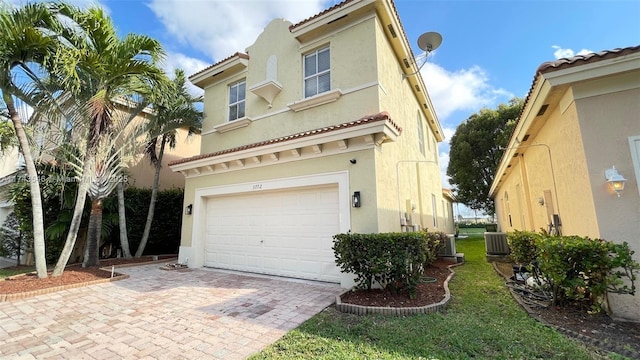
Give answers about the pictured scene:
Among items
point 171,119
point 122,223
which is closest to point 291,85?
point 171,119

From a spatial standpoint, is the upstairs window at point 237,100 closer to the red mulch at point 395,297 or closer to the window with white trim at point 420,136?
the red mulch at point 395,297

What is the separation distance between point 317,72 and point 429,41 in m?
4.02

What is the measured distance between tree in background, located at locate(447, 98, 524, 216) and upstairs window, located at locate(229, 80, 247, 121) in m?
23.3

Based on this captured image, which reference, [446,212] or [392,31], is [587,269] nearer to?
[392,31]

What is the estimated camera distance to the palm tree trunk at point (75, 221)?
858cm

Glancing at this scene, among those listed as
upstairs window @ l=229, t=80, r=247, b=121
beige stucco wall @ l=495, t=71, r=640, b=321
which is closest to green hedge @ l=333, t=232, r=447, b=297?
beige stucco wall @ l=495, t=71, r=640, b=321

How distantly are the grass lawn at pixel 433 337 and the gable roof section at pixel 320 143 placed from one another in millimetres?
4272

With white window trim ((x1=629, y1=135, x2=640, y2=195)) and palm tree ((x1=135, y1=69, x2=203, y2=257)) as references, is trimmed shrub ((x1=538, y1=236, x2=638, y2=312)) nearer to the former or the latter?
white window trim ((x1=629, y1=135, x2=640, y2=195))

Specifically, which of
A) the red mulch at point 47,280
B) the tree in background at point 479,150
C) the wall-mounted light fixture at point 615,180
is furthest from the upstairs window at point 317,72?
the tree in background at point 479,150

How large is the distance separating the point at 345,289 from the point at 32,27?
11.1 meters

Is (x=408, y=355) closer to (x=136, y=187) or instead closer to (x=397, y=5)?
(x=397, y=5)

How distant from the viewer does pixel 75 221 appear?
8.85 meters

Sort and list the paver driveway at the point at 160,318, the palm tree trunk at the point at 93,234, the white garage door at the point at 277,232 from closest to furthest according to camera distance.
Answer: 1. the paver driveway at the point at 160,318
2. the white garage door at the point at 277,232
3. the palm tree trunk at the point at 93,234

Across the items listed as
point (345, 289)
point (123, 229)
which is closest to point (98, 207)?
point (123, 229)
